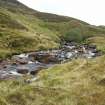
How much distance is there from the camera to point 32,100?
22.0 metres

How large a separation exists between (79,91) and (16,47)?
8970 cm

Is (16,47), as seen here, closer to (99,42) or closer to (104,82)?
(99,42)

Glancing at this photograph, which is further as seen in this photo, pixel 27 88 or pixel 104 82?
pixel 104 82

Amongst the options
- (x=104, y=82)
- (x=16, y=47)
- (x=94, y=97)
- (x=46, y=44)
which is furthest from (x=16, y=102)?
(x=46, y=44)

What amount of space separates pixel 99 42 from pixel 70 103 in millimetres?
130749

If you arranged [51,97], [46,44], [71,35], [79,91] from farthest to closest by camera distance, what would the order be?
[71,35] → [46,44] → [79,91] → [51,97]

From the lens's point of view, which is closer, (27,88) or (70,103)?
(70,103)

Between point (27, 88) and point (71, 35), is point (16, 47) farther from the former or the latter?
point (27, 88)

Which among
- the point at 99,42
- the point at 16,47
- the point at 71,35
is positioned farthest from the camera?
the point at 71,35

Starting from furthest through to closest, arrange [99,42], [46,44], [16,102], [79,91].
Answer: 1. [99,42]
2. [46,44]
3. [79,91]
4. [16,102]

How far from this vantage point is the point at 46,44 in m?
133

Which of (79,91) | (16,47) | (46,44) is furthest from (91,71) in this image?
(46,44)

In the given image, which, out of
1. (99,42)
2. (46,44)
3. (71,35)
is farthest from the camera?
(71,35)

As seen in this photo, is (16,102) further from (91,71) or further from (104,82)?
(91,71)
